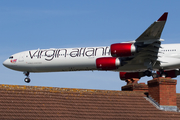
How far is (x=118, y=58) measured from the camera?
101 ft

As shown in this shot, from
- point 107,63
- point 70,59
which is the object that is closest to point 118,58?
point 107,63

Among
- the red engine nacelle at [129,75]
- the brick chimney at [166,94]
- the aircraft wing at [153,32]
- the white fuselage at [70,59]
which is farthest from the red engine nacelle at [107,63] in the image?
the brick chimney at [166,94]

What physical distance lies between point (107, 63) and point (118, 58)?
147 centimetres

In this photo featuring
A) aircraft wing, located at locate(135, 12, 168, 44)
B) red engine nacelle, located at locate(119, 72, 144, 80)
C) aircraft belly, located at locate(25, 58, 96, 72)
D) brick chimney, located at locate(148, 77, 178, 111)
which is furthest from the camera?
red engine nacelle, located at locate(119, 72, 144, 80)

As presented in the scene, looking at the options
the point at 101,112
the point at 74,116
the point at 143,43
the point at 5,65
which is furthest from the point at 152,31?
the point at 5,65

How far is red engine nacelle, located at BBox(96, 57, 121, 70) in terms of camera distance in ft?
97.7

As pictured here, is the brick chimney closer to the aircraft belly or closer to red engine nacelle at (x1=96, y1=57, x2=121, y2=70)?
red engine nacelle at (x1=96, y1=57, x2=121, y2=70)

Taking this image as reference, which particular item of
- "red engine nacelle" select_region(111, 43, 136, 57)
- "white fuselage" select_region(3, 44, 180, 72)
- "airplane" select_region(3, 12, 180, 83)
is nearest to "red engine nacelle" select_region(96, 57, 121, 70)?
"airplane" select_region(3, 12, 180, 83)

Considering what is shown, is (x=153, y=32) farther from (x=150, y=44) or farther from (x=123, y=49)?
(x=123, y=49)

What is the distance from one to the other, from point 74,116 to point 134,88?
1034 cm

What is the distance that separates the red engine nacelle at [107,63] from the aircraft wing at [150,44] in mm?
1810

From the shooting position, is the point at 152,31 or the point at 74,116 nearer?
the point at 74,116

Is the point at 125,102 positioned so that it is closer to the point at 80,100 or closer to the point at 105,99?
the point at 105,99

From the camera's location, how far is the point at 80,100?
21938 mm
